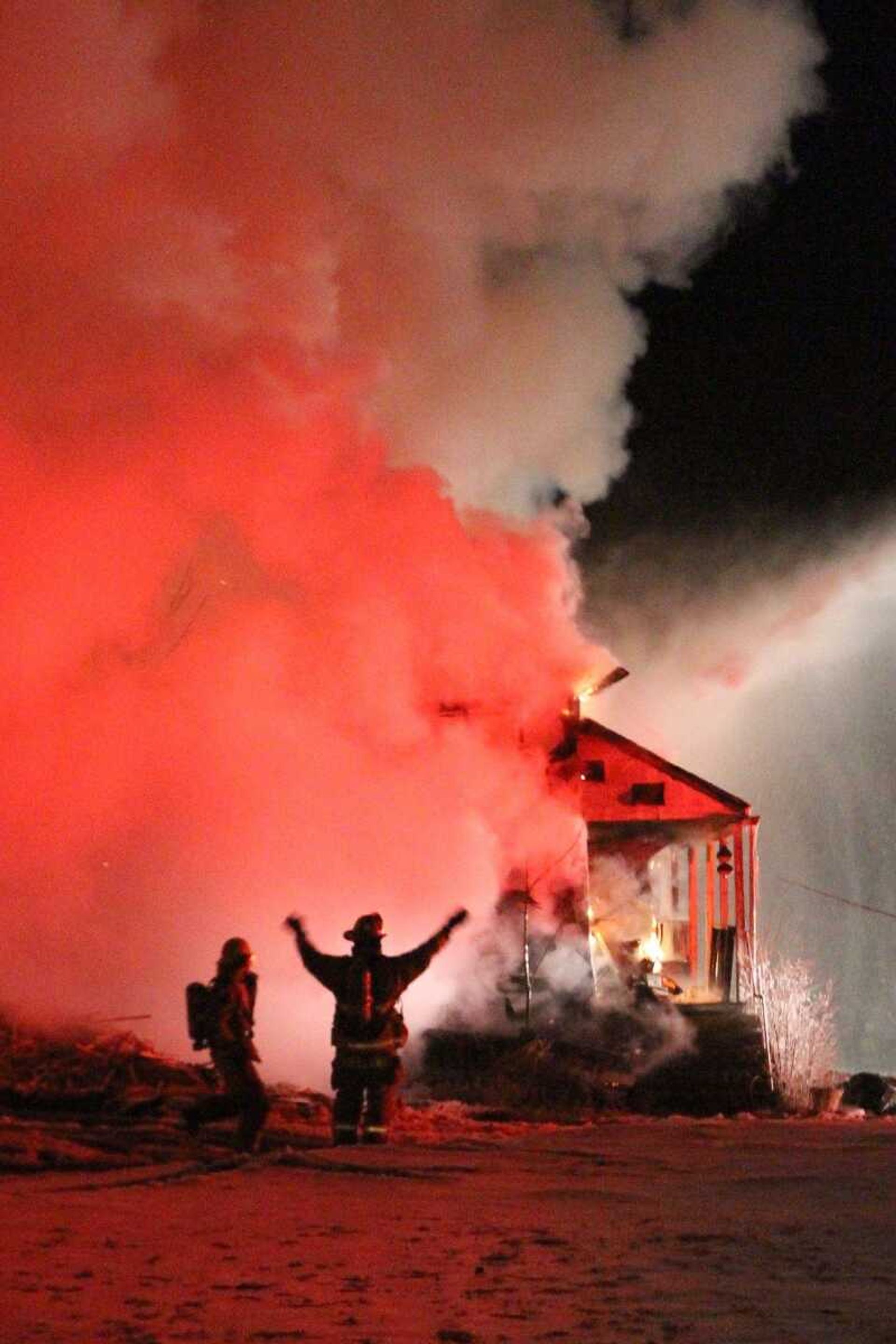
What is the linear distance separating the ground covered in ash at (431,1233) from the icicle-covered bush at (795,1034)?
767cm

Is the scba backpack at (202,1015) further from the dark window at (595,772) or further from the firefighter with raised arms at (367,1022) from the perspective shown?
the dark window at (595,772)

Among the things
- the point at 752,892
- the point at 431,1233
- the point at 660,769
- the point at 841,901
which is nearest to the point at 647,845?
the point at 752,892

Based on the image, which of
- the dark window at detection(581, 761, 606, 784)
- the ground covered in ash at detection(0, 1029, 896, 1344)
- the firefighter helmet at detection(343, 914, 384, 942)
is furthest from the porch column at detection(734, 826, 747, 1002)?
the firefighter helmet at detection(343, 914, 384, 942)

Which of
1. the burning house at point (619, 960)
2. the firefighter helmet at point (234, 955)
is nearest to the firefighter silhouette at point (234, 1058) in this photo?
the firefighter helmet at point (234, 955)

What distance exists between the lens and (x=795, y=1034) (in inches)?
756

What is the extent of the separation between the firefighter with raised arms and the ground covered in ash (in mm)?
408

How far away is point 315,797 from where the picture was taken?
60.5ft

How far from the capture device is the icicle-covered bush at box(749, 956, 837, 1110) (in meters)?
18.7

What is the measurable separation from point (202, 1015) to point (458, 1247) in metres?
3.76

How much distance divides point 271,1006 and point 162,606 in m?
5.28

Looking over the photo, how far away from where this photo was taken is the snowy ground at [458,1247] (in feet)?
16.0

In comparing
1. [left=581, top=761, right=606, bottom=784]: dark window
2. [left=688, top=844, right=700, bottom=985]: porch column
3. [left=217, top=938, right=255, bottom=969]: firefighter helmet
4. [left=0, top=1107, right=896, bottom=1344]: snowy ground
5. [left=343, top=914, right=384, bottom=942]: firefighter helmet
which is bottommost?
[left=0, top=1107, right=896, bottom=1344]: snowy ground

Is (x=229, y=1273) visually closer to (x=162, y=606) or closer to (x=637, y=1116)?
(x=637, y=1116)

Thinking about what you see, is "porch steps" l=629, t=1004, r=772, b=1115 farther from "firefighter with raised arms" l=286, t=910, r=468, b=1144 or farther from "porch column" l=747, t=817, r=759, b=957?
"firefighter with raised arms" l=286, t=910, r=468, b=1144
